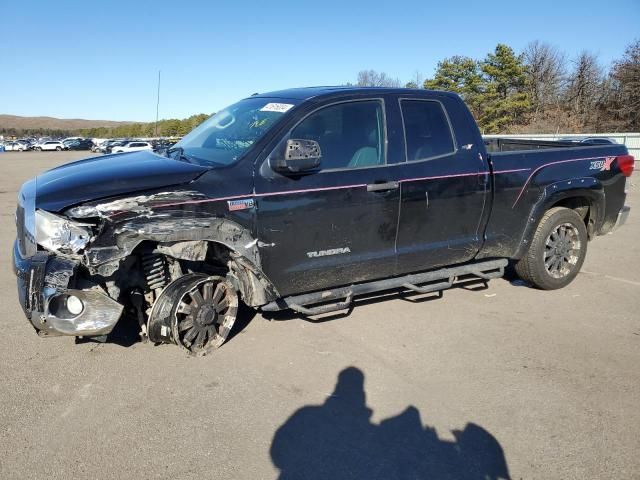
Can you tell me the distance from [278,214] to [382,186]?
94cm

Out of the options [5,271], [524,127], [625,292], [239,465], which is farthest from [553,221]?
[524,127]

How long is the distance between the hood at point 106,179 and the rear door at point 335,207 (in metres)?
0.62

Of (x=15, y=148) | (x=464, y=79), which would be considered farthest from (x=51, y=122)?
(x=464, y=79)

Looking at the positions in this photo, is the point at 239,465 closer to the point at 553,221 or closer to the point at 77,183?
the point at 77,183

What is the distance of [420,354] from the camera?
407cm

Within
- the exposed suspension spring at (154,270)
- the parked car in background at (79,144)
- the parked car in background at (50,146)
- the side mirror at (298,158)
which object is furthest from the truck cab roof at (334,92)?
the parked car in background at (50,146)

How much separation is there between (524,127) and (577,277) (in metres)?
47.1

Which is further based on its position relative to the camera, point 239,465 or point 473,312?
point 473,312

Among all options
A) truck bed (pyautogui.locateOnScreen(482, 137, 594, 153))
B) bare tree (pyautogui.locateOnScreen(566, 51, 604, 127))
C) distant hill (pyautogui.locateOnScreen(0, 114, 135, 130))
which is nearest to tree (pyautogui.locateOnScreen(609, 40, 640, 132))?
bare tree (pyautogui.locateOnScreen(566, 51, 604, 127))

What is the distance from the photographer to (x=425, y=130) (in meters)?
4.58

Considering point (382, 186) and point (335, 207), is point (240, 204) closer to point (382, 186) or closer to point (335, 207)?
point (335, 207)

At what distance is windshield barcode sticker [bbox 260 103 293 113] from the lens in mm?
4126

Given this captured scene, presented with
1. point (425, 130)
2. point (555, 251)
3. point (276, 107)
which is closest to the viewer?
point (276, 107)

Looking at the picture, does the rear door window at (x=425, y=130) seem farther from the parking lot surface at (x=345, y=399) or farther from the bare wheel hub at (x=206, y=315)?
the bare wheel hub at (x=206, y=315)
